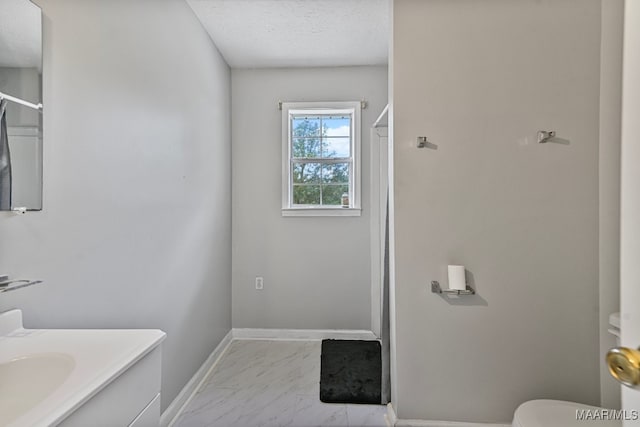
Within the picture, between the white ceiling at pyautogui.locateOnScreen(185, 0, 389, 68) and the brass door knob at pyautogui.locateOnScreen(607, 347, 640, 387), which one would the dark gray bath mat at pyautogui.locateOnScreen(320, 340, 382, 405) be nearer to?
the brass door knob at pyautogui.locateOnScreen(607, 347, 640, 387)

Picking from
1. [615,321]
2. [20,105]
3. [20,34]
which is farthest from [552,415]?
[20,34]

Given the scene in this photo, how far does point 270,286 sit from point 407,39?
232 centimetres

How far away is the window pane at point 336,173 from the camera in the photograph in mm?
3062

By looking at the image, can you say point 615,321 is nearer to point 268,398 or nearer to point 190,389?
point 268,398

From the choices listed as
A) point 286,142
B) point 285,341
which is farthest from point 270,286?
point 286,142

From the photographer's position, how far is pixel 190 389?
2.04m

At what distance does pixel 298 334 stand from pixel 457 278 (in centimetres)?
185

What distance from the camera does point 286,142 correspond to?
9.87ft

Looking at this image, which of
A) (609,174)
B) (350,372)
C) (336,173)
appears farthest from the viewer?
(336,173)

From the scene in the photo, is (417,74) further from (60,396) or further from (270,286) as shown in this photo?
(270,286)

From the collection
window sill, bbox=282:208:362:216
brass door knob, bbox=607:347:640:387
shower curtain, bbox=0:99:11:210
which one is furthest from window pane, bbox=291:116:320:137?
brass door knob, bbox=607:347:640:387

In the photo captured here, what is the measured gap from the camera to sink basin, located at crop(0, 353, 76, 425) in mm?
771

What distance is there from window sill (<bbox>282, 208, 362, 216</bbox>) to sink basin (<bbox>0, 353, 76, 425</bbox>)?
2.22 metres

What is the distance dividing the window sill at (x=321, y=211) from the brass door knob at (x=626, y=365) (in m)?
2.48
